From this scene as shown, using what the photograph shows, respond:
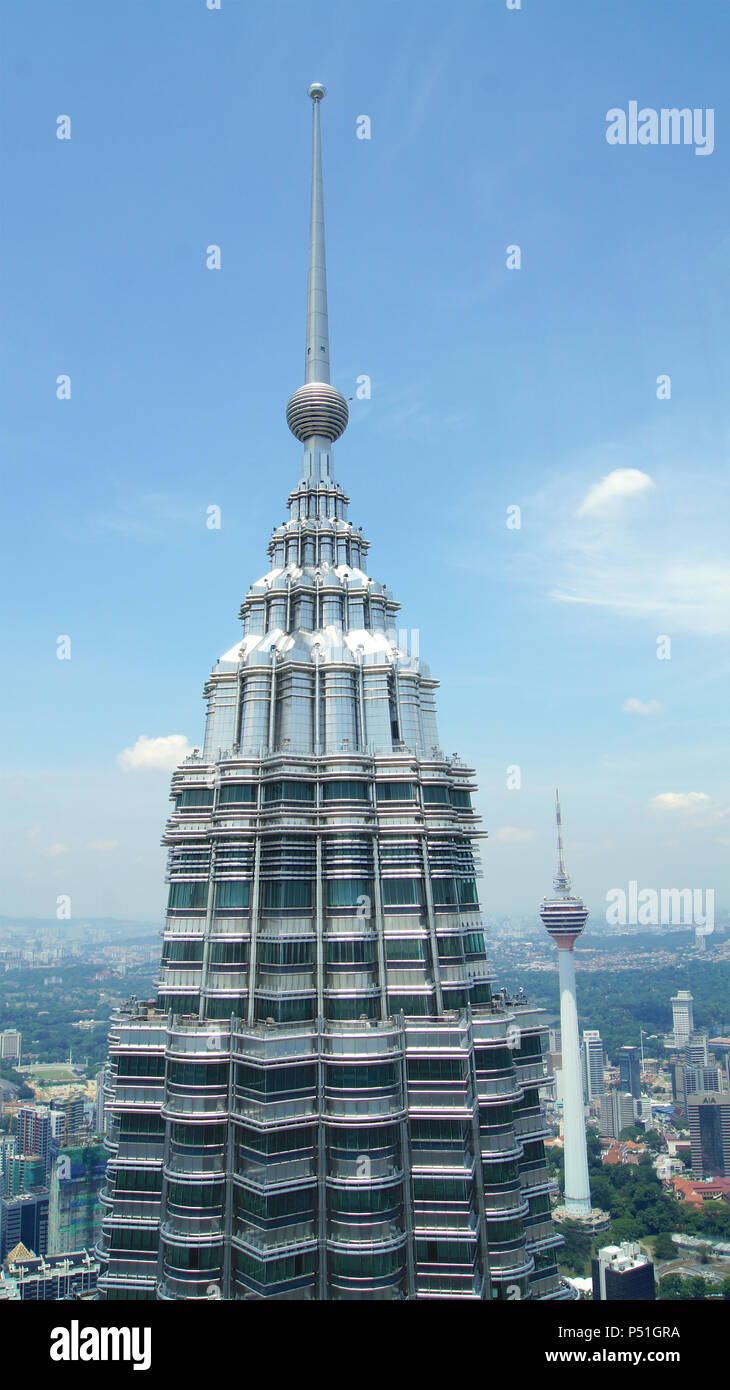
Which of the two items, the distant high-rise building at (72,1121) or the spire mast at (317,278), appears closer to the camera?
the spire mast at (317,278)

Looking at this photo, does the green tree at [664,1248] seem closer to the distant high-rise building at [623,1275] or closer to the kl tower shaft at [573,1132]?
the kl tower shaft at [573,1132]

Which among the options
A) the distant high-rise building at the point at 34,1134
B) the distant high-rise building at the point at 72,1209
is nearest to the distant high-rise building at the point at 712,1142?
the distant high-rise building at the point at 72,1209

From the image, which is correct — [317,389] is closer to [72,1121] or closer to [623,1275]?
[623,1275]

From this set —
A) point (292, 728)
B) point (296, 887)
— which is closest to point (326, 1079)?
point (296, 887)

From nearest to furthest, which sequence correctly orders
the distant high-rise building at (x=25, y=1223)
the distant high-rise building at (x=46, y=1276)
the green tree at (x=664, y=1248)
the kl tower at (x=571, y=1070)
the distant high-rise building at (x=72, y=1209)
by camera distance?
the distant high-rise building at (x=46, y=1276), the green tree at (x=664, y=1248), the distant high-rise building at (x=25, y=1223), the distant high-rise building at (x=72, y=1209), the kl tower at (x=571, y=1070)

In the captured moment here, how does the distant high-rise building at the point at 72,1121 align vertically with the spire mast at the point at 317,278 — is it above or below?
below

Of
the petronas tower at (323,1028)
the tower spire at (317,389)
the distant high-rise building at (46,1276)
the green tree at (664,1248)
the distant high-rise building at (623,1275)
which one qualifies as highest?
the tower spire at (317,389)
